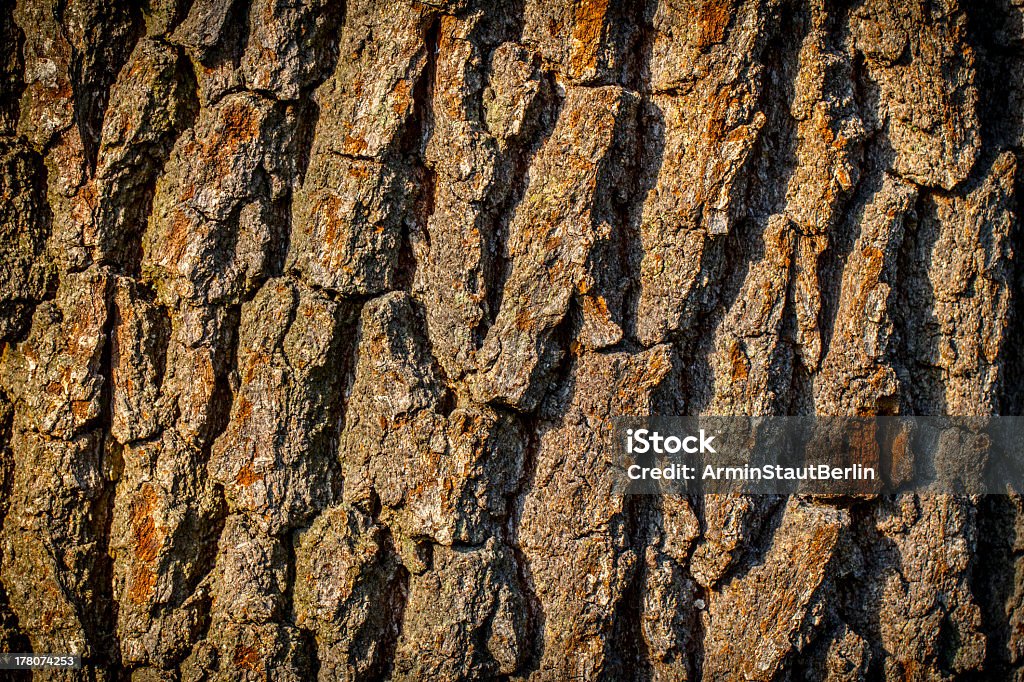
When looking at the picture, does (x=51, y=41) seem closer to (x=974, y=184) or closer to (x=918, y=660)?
(x=974, y=184)

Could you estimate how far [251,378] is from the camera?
1.53m

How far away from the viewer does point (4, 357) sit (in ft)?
5.25

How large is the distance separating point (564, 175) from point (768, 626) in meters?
1.10

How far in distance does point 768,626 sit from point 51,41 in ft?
6.84

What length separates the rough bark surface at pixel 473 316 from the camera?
59.2 inches

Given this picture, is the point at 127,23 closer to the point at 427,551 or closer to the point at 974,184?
the point at 427,551

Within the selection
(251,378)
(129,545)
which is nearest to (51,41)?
(251,378)

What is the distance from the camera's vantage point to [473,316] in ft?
4.96

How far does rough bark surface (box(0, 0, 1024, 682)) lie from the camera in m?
1.50

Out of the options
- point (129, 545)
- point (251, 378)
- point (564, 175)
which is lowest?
point (129, 545)

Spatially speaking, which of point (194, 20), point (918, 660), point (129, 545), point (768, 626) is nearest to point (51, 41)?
point (194, 20)

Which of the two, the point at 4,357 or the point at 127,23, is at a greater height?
the point at 127,23

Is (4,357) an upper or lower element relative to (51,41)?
lower

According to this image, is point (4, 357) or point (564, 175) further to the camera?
point (4, 357)
